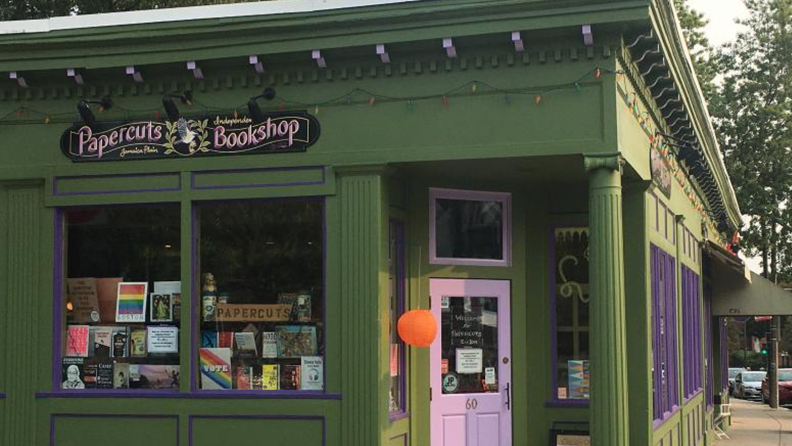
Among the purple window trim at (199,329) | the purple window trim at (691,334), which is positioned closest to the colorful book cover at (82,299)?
the purple window trim at (199,329)

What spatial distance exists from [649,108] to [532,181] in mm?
1577

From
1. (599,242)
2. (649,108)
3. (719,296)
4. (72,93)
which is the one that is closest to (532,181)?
(649,108)

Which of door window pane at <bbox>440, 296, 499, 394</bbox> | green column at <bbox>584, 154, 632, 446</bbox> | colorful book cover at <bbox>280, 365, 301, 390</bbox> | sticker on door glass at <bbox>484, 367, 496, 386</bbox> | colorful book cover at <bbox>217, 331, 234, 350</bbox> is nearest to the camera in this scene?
green column at <bbox>584, 154, 632, 446</bbox>

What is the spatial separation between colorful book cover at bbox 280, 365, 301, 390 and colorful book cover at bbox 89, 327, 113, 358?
1930 millimetres

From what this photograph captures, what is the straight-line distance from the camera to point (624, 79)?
9.83 metres

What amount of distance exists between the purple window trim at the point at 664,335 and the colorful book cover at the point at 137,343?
18.4 ft

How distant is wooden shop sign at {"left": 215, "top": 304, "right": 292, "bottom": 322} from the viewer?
10.1 m

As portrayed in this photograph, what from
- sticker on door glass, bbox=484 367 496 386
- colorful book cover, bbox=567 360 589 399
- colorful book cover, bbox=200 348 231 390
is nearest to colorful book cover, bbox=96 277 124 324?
colorful book cover, bbox=200 348 231 390

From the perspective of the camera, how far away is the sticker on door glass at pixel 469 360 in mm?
10992

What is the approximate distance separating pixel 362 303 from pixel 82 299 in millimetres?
3118

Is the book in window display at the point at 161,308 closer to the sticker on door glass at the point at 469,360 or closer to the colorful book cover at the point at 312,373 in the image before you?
the colorful book cover at the point at 312,373

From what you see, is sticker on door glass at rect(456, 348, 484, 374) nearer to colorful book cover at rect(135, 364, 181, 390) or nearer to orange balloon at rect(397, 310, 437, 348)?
orange balloon at rect(397, 310, 437, 348)

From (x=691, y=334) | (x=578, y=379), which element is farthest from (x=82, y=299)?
(x=691, y=334)

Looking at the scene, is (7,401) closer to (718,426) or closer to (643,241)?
(643,241)
